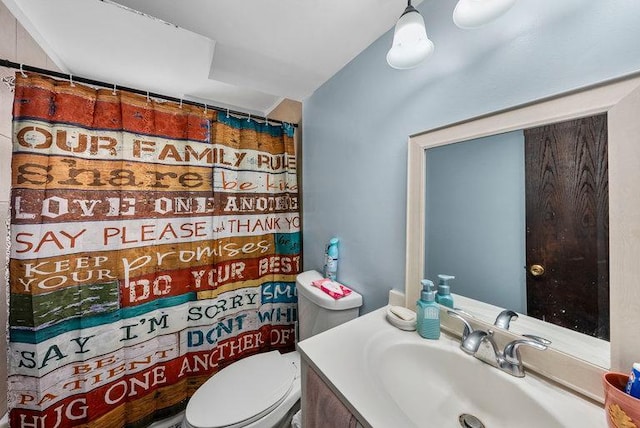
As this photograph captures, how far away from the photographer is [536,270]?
24.9 inches

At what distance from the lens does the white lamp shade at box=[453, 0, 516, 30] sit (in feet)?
1.72

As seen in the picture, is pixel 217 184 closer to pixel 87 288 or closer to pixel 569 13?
pixel 87 288

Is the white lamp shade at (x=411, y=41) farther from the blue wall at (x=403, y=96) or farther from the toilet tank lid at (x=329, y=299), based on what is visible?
the toilet tank lid at (x=329, y=299)

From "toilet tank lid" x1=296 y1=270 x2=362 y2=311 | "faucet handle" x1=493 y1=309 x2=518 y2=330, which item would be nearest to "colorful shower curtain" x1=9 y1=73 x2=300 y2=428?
"toilet tank lid" x1=296 y1=270 x2=362 y2=311

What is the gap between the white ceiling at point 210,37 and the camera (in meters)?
0.88

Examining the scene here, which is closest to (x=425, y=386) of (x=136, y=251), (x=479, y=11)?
(x=479, y=11)

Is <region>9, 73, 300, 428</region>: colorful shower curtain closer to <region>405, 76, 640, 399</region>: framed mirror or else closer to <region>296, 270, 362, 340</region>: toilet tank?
<region>296, 270, 362, 340</region>: toilet tank

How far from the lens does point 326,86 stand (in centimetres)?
136

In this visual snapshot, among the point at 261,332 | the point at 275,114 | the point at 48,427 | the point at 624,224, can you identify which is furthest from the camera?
the point at 275,114

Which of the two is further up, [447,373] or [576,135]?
[576,135]

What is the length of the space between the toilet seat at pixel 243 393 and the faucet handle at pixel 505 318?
90 centimetres

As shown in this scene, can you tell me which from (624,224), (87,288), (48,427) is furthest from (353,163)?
(48,427)

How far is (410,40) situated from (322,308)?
1095mm

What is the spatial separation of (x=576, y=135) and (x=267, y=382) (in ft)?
4.59
